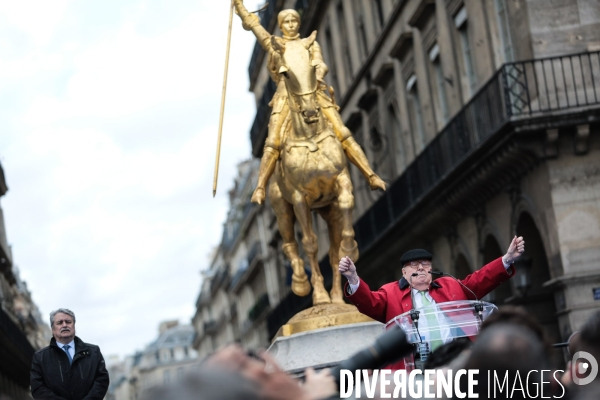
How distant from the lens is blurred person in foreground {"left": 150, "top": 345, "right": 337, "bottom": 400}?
11.4ft

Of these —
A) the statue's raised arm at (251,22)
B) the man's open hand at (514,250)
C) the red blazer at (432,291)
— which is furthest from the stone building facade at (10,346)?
the man's open hand at (514,250)

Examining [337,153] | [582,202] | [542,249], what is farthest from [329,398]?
[542,249]

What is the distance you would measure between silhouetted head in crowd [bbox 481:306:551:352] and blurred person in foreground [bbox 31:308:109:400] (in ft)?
18.8

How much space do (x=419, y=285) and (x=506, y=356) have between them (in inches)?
167

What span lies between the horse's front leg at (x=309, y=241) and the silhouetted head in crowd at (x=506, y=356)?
7.64 metres

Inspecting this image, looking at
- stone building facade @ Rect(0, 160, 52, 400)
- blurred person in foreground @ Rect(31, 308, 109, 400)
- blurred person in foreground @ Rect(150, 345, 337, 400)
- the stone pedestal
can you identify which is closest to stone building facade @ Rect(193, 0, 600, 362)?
the stone pedestal

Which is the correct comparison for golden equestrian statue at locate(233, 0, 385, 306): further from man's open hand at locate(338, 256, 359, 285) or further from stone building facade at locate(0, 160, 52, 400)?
stone building facade at locate(0, 160, 52, 400)

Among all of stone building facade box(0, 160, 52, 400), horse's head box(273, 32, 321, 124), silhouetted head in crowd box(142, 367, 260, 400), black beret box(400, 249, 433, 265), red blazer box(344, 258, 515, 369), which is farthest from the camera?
stone building facade box(0, 160, 52, 400)

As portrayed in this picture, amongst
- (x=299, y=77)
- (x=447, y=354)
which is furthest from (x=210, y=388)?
(x=299, y=77)

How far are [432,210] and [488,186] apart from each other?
138 inches

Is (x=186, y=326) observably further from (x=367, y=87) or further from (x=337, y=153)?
(x=337, y=153)

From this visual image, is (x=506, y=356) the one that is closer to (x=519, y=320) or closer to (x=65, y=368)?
(x=519, y=320)

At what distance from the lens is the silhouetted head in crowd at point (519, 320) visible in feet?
15.3

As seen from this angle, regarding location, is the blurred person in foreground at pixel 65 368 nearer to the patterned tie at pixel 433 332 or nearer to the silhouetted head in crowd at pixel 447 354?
the patterned tie at pixel 433 332
